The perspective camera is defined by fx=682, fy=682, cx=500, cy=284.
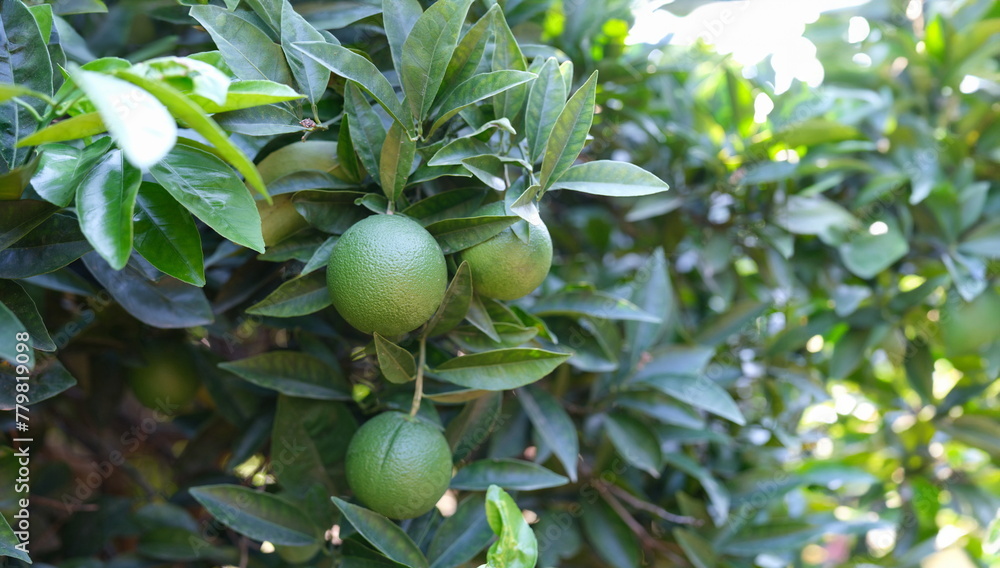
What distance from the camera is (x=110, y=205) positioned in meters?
0.58

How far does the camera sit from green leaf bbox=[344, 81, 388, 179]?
73 cm

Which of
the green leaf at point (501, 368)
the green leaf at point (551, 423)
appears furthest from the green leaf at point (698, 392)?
the green leaf at point (501, 368)

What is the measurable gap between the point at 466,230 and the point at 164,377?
2.10 feet

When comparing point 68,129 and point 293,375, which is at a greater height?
point 68,129

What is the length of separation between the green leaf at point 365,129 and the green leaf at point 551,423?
17.6 inches

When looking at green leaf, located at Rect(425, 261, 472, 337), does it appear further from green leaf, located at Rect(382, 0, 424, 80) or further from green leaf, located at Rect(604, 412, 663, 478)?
green leaf, located at Rect(604, 412, 663, 478)

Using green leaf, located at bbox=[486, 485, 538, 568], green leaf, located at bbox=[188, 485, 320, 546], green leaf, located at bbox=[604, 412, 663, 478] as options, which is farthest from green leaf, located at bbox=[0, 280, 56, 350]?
green leaf, located at bbox=[604, 412, 663, 478]

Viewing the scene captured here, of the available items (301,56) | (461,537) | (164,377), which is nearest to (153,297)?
(164,377)

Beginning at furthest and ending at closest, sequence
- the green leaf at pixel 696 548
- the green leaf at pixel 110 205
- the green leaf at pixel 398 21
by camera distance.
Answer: the green leaf at pixel 696 548, the green leaf at pixel 398 21, the green leaf at pixel 110 205

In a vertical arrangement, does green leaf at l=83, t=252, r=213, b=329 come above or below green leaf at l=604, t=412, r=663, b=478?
above

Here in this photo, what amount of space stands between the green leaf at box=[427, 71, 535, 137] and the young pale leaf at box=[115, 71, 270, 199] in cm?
25

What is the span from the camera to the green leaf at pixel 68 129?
535 millimetres

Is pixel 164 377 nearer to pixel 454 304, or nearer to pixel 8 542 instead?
pixel 8 542

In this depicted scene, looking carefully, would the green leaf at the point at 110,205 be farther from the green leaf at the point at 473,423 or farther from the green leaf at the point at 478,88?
the green leaf at the point at 473,423
